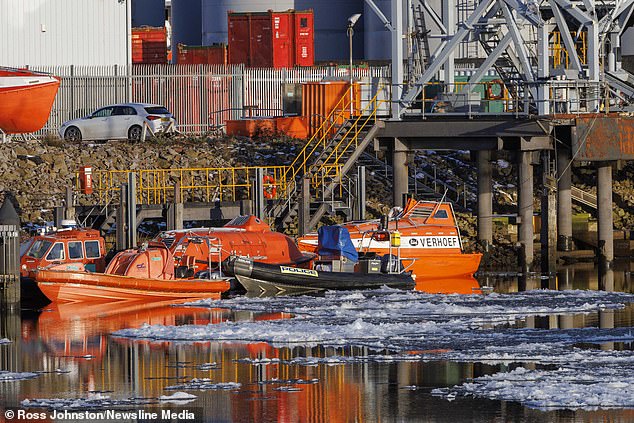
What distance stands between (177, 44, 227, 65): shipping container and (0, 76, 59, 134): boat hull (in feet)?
60.3

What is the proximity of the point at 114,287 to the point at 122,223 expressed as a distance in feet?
15.2

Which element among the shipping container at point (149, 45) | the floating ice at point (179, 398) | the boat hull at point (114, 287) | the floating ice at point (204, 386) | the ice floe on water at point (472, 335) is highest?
the shipping container at point (149, 45)

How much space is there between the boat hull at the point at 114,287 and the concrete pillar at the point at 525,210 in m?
10.8

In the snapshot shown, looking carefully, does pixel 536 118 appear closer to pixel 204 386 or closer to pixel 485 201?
pixel 485 201

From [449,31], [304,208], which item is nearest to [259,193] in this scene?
[304,208]

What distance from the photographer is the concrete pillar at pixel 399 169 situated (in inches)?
2003

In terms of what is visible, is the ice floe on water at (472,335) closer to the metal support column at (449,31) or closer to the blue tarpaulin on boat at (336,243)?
the blue tarpaulin on boat at (336,243)

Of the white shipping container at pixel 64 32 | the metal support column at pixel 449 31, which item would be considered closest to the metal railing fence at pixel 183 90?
the white shipping container at pixel 64 32

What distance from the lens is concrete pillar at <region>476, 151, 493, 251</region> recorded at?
1998 inches

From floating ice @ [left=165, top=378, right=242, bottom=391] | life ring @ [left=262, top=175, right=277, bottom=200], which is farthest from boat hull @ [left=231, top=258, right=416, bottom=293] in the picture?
floating ice @ [left=165, top=378, right=242, bottom=391]

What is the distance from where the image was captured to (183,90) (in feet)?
216

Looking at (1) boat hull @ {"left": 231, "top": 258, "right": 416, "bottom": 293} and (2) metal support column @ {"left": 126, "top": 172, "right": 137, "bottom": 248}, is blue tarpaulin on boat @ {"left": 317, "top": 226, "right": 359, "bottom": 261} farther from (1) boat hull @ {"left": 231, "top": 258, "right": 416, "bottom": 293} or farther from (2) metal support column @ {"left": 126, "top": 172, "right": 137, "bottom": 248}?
(2) metal support column @ {"left": 126, "top": 172, "right": 137, "bottom": 248}

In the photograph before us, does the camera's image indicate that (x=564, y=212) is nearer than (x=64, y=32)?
Yes

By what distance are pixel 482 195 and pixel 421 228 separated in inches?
185
